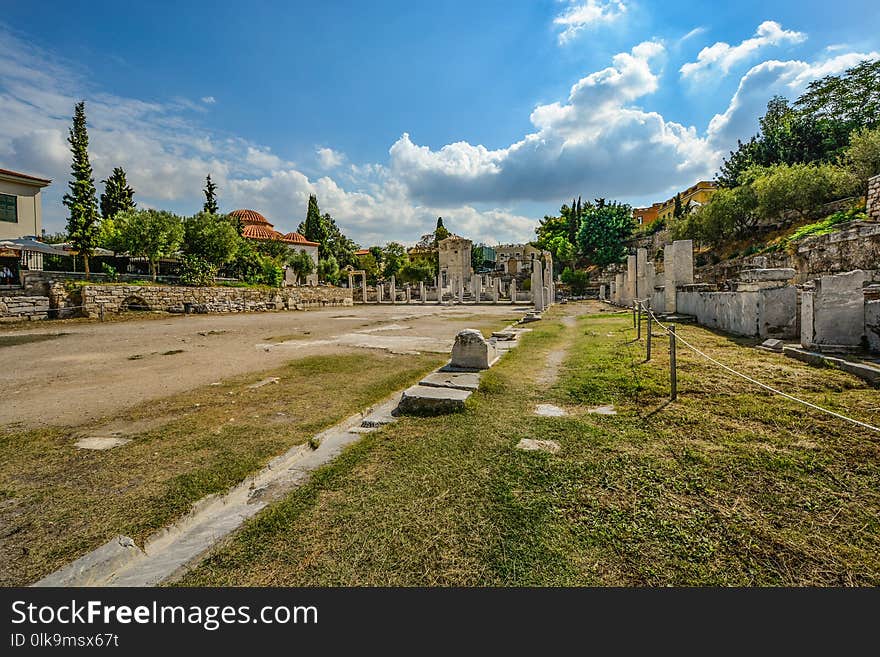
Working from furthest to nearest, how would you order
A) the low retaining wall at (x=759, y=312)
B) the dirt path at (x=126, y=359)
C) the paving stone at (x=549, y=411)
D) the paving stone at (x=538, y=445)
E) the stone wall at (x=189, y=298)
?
the stone wall at (x=189, y=298), the low retaining wall at (x=759, y=312), the dirt path at (x=126, y=359), the paving stone at (x=549, y=411), the paving stone at (x=538, y=445)

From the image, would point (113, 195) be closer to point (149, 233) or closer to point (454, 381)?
point (149, 233)

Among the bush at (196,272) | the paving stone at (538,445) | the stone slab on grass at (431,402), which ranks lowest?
the paving stone at (538,445)

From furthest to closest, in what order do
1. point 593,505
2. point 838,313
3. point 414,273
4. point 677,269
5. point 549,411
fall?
point 414,273 < point 677,269 < point 838,313 < point 549,411 < point 593,505

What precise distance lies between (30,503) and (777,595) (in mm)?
4345

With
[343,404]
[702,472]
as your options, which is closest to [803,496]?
[702,472]

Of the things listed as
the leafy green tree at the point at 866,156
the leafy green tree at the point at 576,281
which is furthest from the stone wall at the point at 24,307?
the leafy green tree at the point at 576,281

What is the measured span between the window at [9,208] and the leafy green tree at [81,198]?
23.9 feet

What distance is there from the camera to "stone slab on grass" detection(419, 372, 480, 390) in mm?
5277

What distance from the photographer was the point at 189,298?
76.2ft

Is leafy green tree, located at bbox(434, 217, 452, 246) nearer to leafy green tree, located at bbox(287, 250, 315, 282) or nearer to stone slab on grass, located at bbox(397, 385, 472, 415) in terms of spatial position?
leafy green tree, located at bbox(287, 250, 315, 282)

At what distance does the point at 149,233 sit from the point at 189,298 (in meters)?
4.56

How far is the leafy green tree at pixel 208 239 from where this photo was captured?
2841 centimetres

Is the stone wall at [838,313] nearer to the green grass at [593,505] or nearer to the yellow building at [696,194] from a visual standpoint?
the green grass at [593,505]

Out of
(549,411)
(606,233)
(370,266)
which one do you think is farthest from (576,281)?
(549,411)
